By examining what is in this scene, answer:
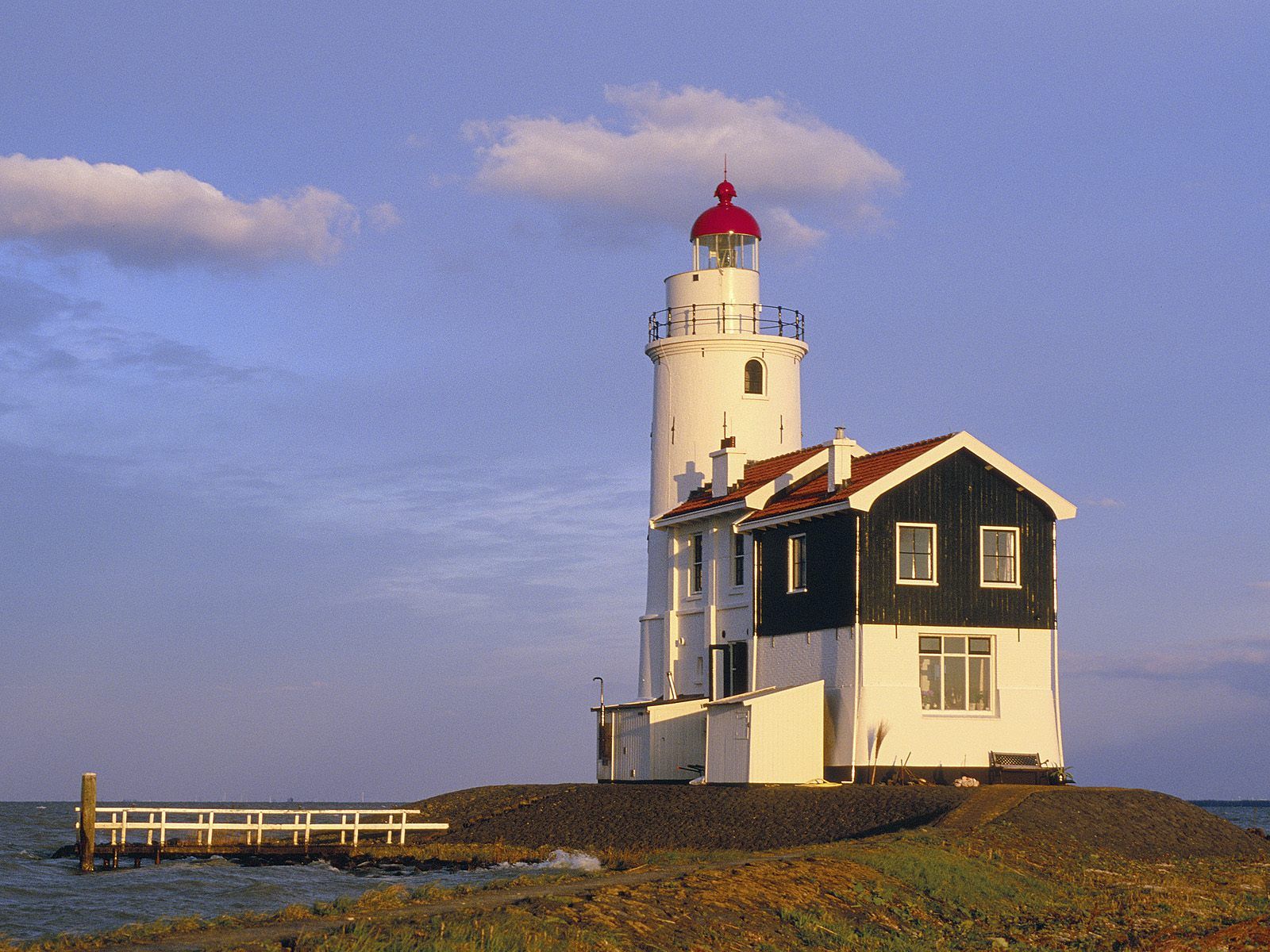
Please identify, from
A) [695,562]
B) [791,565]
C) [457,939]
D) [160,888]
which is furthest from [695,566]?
[457,939]

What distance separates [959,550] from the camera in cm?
3400

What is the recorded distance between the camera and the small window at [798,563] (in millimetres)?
35281

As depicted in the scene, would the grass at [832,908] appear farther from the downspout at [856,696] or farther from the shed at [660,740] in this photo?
the shed at [660,740]

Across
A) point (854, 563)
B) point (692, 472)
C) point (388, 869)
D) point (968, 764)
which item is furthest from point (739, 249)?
point (388, 869)

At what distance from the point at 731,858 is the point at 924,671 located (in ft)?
37.3

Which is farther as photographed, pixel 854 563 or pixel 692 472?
pixel 692 472

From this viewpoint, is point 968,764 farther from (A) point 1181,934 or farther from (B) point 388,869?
(A) point 1181,934

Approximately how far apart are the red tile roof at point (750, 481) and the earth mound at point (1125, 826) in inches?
492

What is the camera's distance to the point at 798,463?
39.2 m

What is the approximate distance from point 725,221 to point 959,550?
15.0m

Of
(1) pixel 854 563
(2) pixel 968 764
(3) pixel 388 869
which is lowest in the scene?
(3) pixel 388 869

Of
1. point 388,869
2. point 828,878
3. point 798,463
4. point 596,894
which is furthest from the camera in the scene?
point 798,463

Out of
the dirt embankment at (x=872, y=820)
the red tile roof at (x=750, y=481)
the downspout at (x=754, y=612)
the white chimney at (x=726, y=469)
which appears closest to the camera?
the dirt embankment at (x=872, y=820)

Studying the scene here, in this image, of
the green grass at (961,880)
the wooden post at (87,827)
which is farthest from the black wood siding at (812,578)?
the wooden post at (87,827)
